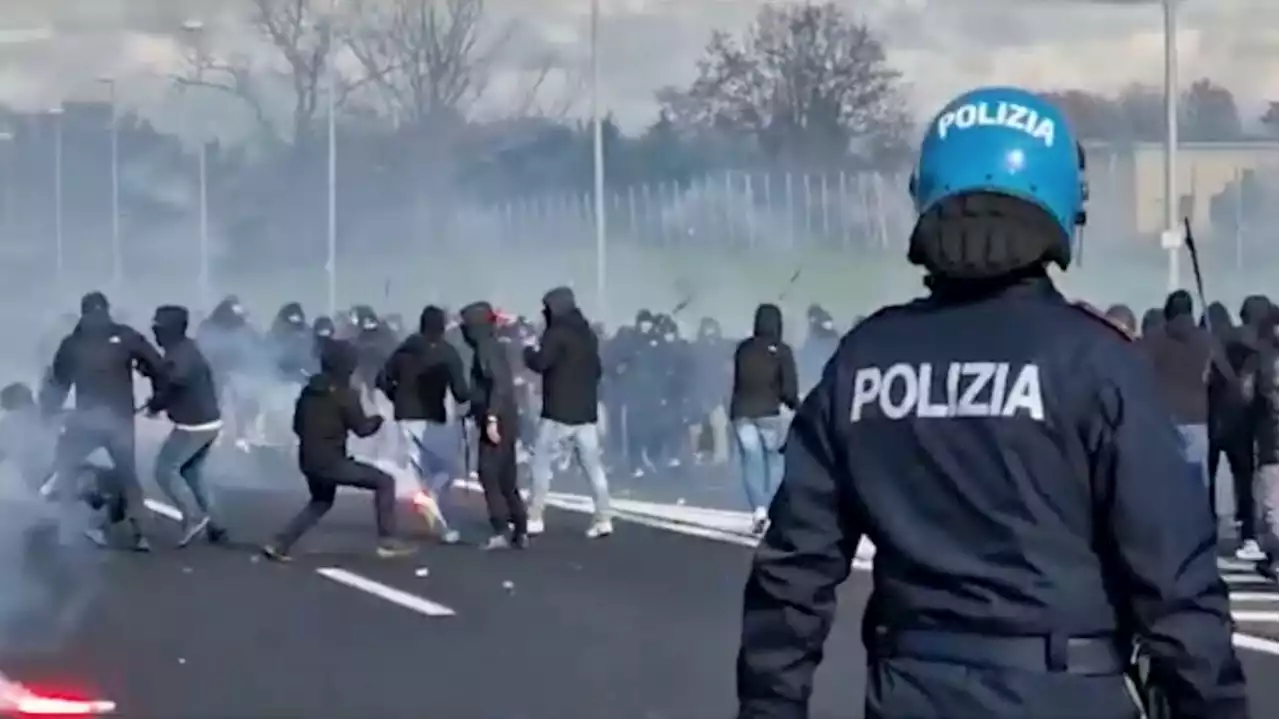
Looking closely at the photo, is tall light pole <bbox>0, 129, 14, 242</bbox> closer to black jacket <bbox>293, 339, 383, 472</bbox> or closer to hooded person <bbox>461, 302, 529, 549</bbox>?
hooded person <bbox>461, 302, 529, 549</bbox>

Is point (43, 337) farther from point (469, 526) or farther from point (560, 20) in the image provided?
point (560, 20)

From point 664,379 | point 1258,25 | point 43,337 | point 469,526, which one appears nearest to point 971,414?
point 469,526

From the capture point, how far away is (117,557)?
523 inches

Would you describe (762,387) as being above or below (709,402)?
above

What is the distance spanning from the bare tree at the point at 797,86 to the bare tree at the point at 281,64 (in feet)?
14.8

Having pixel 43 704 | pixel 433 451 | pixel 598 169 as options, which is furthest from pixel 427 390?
pixel 598 169

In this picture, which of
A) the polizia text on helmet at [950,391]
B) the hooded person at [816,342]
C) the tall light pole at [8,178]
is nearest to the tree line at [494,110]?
the tall light pole at [8,178]

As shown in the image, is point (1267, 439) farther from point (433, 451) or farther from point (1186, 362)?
point (433, 451)

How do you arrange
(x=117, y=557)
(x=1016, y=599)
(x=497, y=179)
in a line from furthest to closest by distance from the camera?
(x=497, y=179) → (x=117, y=557) → (x=1016, y=599)

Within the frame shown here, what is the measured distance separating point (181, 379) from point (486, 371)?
1638mm

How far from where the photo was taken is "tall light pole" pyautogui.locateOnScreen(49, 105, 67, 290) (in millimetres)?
21969

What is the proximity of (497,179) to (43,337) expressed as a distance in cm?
1235

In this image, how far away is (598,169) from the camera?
24.6 metres

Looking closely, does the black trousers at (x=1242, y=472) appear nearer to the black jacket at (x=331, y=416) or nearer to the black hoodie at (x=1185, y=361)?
the black hoodie at (x=1185, y=361)
